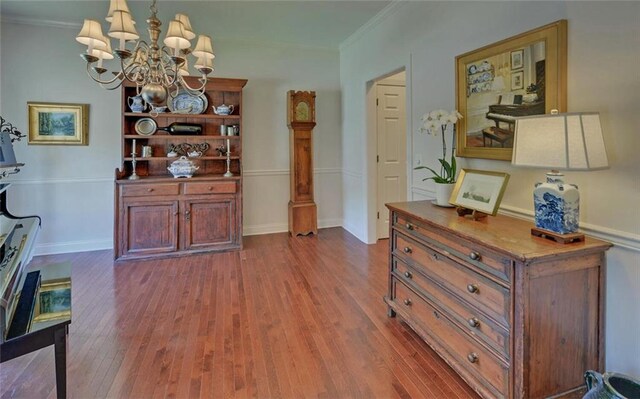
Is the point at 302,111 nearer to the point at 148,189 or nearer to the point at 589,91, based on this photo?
the point at 148,189

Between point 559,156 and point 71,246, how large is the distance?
5023 mm

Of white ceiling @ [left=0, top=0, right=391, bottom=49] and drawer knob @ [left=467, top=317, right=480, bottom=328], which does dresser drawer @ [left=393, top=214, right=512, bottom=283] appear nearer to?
drawer knob @ [left=467, top=317, right=480, bottom=328]

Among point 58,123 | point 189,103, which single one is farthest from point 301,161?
point 58,123

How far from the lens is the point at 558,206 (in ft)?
5.19

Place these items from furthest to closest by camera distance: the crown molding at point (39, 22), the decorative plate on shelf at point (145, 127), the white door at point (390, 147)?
the white door at point (390, 147) < the decorative plate on shelf at point (145, 127) < the crown molding at point (39, 22)

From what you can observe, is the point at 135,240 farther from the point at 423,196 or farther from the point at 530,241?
the point at 530,241

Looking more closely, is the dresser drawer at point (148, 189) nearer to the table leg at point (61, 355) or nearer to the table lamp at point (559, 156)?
the table leg at point (61, 355)

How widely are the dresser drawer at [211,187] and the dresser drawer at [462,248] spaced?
2.49 metres

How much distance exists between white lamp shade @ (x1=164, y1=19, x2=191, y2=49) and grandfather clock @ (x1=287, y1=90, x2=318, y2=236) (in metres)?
2.59

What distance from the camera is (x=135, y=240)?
13.1 feet

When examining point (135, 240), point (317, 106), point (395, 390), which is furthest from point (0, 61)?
point (395, 390)

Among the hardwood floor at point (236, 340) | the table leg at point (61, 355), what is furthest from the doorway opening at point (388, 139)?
the table leg at point (61, 355)

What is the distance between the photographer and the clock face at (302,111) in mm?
4887

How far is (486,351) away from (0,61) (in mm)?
5431
